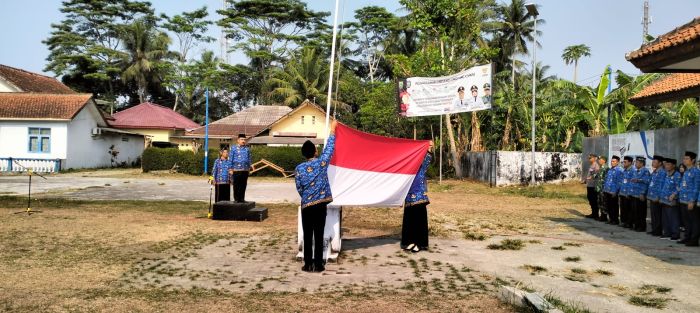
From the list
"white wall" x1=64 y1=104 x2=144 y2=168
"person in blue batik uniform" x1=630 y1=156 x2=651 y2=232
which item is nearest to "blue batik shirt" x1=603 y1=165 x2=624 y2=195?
"person in blue batik uniform" x1=630 y1=156 x2=651 y2=232

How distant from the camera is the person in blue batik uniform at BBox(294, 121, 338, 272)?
6895mm

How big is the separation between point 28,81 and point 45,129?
825cm

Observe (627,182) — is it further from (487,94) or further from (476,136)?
(476,136)

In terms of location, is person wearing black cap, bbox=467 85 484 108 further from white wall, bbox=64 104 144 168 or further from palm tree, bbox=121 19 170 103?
palm tree, bbox=121 19 170 103

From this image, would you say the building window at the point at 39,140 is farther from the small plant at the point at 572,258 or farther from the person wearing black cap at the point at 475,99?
the small plant at the point at 572,258

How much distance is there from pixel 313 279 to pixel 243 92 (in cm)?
4787

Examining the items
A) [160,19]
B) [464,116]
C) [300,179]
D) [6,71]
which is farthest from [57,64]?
[300,179]

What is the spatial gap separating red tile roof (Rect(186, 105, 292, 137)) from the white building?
632cm

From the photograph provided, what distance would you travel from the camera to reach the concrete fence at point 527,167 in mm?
23359

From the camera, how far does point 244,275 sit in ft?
21.5

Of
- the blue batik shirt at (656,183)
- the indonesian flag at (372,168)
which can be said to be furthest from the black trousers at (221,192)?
the blue batik shirt at (656,183)

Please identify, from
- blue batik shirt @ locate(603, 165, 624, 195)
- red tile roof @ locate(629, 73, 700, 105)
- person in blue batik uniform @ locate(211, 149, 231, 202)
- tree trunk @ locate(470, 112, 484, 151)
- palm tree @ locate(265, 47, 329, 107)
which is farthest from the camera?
palm tree @ locate(265, 47, 329, 107)

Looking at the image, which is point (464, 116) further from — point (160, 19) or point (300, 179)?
point (160, 19)

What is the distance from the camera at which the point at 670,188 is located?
9891 mm
